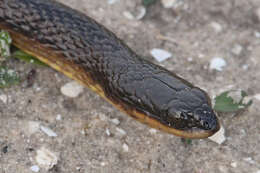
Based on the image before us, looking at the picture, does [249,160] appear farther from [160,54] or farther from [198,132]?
[160,54]

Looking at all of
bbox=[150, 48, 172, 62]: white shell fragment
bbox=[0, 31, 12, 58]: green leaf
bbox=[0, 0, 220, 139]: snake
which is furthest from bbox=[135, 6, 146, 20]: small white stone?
bbox=[0, 31, 12, 58]: green leaf

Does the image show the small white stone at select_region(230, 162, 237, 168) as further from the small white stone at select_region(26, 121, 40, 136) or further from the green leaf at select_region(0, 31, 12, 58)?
the green leaf at select_region(0, 31, 12, 58)

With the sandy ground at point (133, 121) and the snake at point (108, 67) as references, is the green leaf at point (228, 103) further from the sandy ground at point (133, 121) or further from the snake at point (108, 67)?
the snake at point (108, 67)

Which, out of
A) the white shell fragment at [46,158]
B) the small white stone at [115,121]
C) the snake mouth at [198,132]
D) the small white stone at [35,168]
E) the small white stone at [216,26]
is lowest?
the small white stone at [35,168]

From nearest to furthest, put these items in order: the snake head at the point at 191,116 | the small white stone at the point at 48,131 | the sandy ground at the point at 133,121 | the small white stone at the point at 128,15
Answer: the snake head at the point at 191,116 → the sandy ground at the point at 133,121 → the small white stone at the point at 48,131 → the small white stone at the point at 128,15

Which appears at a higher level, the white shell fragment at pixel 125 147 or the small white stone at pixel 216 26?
the small white stone at pixel 216 26

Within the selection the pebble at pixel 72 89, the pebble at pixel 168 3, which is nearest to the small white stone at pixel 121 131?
the pebble at pixel 72 89
